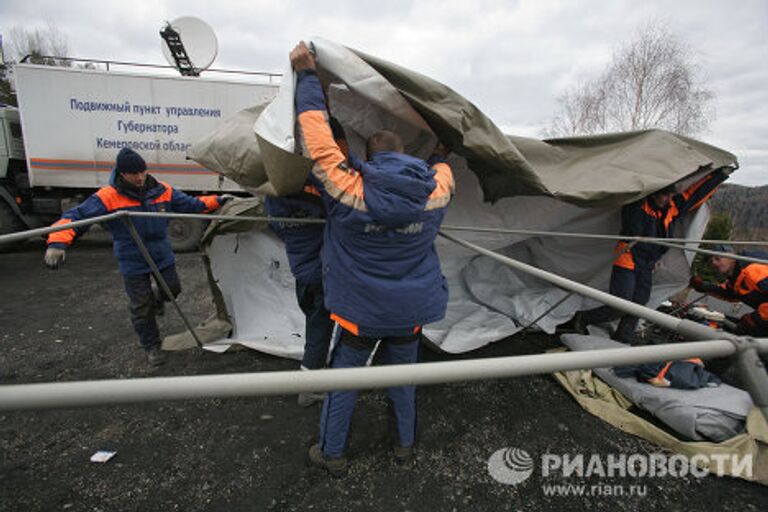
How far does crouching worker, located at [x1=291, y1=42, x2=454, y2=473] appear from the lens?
1.66 m

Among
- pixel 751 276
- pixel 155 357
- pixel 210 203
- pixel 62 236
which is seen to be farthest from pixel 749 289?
pixel 62 236

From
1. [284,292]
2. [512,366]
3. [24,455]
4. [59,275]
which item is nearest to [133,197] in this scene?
[284,292]

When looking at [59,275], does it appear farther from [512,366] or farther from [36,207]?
[512,366]

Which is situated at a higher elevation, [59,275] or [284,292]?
[284,292]

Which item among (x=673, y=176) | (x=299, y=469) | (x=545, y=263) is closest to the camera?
(x=299, y=469)

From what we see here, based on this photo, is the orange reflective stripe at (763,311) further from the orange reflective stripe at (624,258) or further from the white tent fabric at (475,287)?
the orange reflective stripe at (624,258)

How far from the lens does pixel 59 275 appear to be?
5734 mm

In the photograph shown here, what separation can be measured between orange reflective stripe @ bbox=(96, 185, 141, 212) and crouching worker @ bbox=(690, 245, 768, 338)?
15.0 feet

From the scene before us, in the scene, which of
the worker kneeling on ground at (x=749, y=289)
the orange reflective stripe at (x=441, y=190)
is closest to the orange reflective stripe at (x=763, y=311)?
the worker kneeling on ground at (x=749, y=289)

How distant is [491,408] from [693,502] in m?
1.14

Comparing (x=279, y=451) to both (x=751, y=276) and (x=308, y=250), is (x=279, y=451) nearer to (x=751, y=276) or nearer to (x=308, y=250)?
(x=308, y=250)

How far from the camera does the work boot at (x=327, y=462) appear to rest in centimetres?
204

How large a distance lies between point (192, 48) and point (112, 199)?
19.4 ft

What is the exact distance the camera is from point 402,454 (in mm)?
2162
